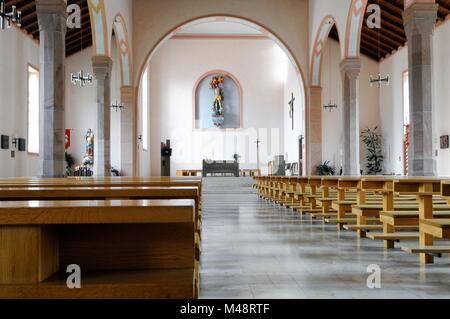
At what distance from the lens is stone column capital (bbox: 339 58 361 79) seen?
517 inches

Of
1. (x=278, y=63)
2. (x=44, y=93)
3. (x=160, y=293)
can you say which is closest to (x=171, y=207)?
(x=160, y=293)

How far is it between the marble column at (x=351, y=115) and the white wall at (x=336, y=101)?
4.34 m

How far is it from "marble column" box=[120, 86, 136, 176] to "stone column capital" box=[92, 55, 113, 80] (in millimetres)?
3109

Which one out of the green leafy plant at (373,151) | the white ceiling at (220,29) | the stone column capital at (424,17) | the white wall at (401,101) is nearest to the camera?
the stone column capital at (424,17)

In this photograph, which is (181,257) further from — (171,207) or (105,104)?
(105,104)

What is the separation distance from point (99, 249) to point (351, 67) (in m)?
12.4

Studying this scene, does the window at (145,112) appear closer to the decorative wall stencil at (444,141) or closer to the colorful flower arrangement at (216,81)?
the colorful flower arrangement at (216,81)

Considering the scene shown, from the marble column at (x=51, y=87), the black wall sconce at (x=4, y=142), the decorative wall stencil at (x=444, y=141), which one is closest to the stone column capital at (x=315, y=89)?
the decorative wall stencil at (x=444, y=141)

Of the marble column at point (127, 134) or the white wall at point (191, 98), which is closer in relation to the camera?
the marble column at point (127, 134)

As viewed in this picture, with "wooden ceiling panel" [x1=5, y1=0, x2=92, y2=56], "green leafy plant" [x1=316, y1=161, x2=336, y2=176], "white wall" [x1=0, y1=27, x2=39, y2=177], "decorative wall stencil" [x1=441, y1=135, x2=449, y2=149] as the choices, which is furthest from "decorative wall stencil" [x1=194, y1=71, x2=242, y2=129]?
"decorative wall stencil" [x1=441, y1=135, x2=449, y2=149]

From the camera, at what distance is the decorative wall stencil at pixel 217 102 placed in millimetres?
22719

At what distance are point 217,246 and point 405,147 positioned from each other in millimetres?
12867

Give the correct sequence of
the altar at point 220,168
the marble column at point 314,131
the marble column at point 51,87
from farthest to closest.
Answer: the altar at point 220,168, the marble column at point 314,131, the marble column at point 51,87

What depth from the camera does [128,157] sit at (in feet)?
53.9
